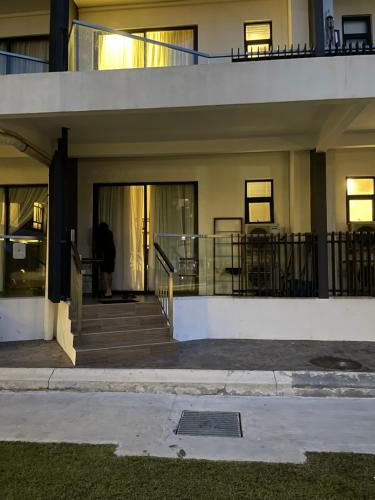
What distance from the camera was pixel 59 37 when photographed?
23.3 feet

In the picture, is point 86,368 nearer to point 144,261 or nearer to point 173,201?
point 144,261

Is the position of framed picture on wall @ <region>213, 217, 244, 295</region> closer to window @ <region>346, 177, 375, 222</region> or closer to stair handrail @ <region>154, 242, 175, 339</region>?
stair handrail @ <region>154, 242, 175, 339</region>

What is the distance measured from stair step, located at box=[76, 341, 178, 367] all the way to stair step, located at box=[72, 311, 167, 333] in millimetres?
468

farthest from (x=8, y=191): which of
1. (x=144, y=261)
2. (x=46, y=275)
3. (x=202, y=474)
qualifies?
(x=202, y=474)

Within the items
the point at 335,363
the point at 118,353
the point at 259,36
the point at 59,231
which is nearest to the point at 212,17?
the point at 259,36

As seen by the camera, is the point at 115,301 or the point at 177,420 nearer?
the point at 177,420

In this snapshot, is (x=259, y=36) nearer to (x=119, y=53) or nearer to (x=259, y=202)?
(x=259, y=202)

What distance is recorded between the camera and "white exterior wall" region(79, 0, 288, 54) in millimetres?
9320

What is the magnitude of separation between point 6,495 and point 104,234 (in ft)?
21.6

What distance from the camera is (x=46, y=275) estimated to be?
834 centimetres

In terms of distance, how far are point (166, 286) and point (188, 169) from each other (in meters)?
3.42

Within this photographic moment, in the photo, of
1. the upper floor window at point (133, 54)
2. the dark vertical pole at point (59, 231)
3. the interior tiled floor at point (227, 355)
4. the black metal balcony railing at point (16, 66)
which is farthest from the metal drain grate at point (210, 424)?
the black metal balcony railing at point (16, 66)

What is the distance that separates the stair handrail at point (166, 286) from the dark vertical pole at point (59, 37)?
3434mm

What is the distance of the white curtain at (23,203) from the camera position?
9.85 metres
